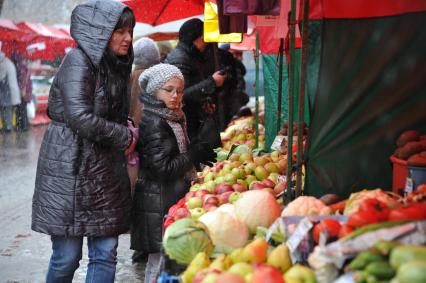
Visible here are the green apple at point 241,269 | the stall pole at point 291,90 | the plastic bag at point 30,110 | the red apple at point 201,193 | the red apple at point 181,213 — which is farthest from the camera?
the plastic bag at point 30,110

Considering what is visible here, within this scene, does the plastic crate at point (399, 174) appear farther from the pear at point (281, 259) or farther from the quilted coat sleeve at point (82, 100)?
the quilted coat sleeve at point (82, 100)

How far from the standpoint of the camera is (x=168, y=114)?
4.41 metres

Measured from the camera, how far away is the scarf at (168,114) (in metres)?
4.41

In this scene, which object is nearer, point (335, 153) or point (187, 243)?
point (187, 243)

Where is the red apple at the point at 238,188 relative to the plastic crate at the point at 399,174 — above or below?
below

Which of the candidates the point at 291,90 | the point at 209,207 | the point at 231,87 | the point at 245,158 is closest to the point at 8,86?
the point at 231,87

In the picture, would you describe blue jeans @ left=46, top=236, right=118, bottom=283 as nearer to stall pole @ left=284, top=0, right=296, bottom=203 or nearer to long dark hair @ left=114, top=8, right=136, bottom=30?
stall pole @ left=284, top=0, right=296, bottom=203

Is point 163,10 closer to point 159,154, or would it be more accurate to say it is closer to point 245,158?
point 245,158

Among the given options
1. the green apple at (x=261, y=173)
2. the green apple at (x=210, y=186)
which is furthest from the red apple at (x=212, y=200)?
the green apple at (x=261, y=173)

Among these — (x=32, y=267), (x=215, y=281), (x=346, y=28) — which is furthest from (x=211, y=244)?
(x=32, y=267)

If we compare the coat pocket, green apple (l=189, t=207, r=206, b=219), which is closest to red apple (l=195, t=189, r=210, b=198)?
green apple (l=189, t=207, r=206, b=219)

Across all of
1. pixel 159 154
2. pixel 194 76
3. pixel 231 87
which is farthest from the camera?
pixel 231 87

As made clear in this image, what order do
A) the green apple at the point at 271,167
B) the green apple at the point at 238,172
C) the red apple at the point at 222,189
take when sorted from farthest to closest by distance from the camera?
1. the green apple at the point at 271,167
2. the green apple at the point at 238,172
3. the red apple at the point at 222,189

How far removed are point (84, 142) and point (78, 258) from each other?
2.57ft
